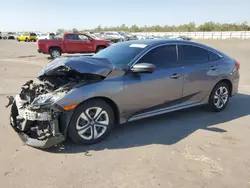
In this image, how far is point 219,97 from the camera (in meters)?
6.23

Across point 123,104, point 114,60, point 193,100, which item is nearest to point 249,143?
point 193,100

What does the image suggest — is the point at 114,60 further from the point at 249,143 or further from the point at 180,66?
the point at 249,143

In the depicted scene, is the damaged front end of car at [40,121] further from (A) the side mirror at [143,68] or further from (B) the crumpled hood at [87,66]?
(A) the side mirror at [143,68]

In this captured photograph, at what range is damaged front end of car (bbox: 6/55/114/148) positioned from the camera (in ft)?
13.1

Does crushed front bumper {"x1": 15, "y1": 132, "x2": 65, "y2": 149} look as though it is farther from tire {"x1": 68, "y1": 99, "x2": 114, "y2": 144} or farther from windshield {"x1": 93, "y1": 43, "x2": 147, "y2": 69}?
windshield {"x1": 93, "y1": 43, "x2": 147, "y2": 69}

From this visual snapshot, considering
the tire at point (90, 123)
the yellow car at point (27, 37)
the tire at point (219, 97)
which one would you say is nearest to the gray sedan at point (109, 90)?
the tire at point (90, 123)

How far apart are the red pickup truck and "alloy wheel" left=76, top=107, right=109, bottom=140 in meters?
15.3

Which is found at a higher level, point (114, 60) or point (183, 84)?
point (114, 60)

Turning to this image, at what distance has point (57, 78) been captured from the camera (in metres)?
4.67

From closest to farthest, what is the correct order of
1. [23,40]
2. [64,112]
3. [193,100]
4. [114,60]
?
[64,112]
[114,60]
[193,100]
[23,40]

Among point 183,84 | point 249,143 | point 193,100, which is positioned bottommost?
point 249,143

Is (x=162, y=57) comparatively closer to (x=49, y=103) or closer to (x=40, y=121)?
(x=49, y=103)

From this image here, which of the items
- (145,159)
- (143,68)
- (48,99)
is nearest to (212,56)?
(143,68)

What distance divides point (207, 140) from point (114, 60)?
2156 millimetres
